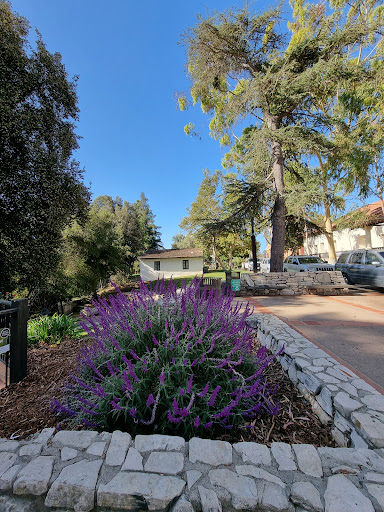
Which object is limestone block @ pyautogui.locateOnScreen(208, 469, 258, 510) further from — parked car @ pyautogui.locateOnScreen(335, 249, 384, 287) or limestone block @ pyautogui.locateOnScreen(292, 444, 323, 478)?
parked car @ pyautogui.locateOnScreen(335, 249, 384, 287)

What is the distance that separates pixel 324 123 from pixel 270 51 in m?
4.40

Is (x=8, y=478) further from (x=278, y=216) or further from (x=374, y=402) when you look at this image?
(x=278, y=216)

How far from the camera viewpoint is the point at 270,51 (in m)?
10.9

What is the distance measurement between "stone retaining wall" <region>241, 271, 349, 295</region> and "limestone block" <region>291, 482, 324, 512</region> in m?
8.13

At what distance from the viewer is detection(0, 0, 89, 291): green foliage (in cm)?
549

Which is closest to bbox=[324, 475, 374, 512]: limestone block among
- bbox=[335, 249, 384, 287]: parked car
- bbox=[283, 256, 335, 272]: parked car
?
bbox=[335, 249, 384, 287]: parked car

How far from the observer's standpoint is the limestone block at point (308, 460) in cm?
129

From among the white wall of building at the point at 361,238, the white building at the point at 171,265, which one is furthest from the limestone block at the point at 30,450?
the white building at the point at 171,265

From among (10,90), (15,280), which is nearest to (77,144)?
(10,90)

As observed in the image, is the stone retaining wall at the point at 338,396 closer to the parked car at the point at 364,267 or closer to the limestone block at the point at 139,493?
the limestone block at the point at 139,493

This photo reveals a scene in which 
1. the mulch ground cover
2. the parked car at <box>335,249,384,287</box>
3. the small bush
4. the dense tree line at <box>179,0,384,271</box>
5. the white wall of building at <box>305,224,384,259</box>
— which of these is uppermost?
the dense tree line at <box>179,0,384,271</box>

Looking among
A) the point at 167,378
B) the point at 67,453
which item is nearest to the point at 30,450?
the point at 67,453

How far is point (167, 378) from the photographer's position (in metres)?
1.88

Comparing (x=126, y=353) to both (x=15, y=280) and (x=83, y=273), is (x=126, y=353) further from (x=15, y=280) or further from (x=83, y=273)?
(x=83, y=273)
